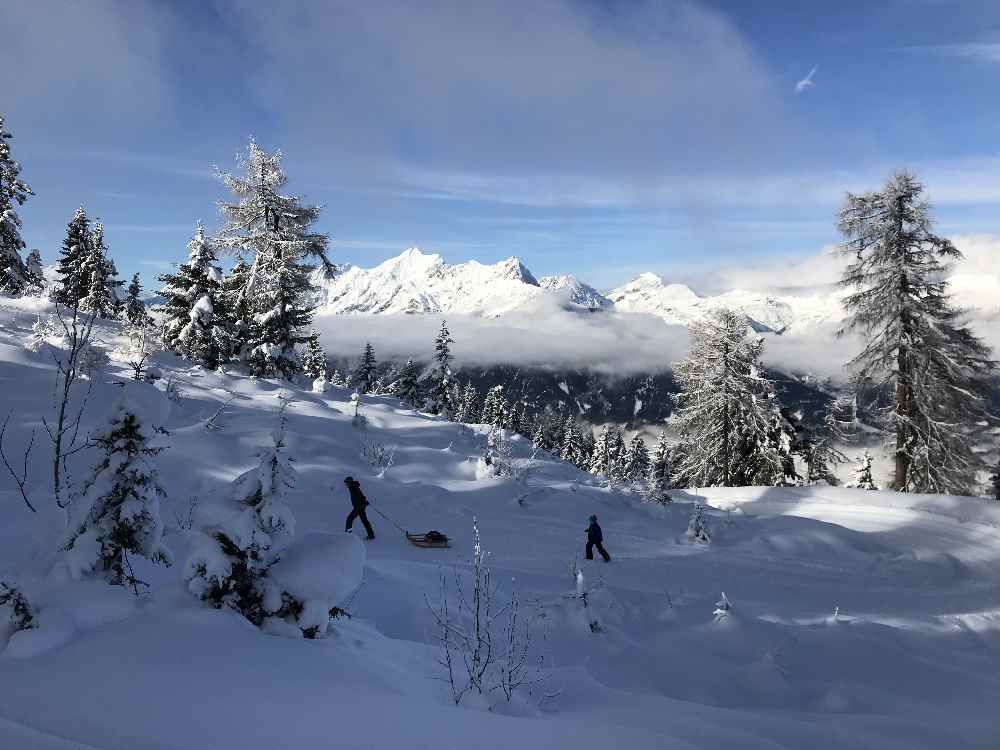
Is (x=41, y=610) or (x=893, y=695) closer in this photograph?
(x=41, y=610)

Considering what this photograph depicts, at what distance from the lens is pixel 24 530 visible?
7.04m

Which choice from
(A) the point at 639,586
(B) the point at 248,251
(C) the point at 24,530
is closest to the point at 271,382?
(B) the point at 248,251

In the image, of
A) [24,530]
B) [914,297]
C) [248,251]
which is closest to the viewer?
[24,530]

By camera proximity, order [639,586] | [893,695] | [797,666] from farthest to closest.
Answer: [639,586], [797,666], [893,695]

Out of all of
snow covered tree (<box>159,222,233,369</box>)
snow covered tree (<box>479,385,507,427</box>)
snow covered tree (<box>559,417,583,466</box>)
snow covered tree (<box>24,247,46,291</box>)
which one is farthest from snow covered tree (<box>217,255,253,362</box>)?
snow covered tree (<box>559,417,583,466</box>)

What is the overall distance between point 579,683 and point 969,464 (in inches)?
816

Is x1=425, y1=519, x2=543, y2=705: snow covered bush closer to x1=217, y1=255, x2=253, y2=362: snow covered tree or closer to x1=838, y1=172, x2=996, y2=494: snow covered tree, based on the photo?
x1=838, y1=172, x2=996, y2=494: snow covered tree

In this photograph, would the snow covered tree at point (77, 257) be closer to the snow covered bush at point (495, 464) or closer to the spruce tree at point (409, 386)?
the spruce tree at point (409, 386)

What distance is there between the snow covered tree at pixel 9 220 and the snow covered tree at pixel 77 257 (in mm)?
5624

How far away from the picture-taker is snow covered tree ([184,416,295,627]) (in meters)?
4.11

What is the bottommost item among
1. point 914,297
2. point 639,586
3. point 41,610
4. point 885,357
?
point 639,586

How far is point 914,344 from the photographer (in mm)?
18375

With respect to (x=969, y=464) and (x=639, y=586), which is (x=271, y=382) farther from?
(x=969, y=464)

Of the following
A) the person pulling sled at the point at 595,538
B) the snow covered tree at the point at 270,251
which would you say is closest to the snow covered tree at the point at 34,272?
the snow covered tree at the point at 270,251
